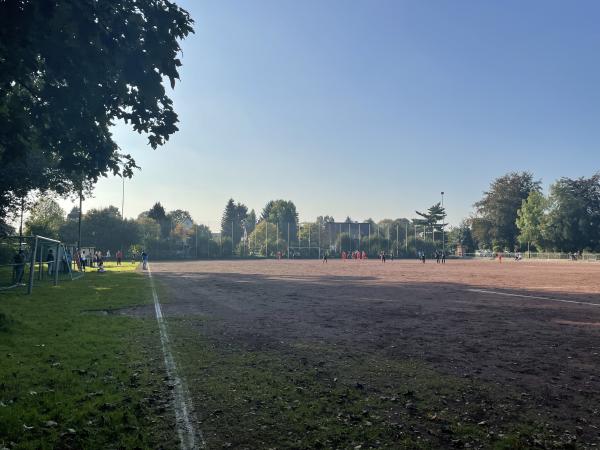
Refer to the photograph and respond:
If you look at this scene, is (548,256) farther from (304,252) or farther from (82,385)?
(82,385)

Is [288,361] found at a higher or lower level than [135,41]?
lower

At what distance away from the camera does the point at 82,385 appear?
6359 millimetres

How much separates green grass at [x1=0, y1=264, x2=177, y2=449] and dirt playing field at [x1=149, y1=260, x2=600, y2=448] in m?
0.68

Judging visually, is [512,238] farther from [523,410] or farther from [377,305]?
[523,410]

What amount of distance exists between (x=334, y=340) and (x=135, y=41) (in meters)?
7.43

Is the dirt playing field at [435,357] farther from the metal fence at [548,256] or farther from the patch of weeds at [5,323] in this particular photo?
the metal fence at [548,256]

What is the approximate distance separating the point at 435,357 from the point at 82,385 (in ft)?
19.7

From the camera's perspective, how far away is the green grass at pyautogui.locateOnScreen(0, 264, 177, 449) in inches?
188

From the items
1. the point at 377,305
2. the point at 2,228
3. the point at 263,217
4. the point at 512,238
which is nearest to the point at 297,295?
the point at 377,305

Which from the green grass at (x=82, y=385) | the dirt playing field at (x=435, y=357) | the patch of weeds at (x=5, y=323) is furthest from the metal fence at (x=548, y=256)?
the patch of weeds at (x=5, y=323)

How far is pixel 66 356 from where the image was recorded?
26.0 feet

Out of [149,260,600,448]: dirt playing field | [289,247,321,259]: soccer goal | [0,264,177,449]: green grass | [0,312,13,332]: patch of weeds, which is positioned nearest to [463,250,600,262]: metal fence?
[289,247,321,259]: soccer goal

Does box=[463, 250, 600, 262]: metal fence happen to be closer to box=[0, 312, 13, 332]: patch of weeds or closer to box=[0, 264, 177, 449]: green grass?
box=[0, 264, 177, 449]: green grass

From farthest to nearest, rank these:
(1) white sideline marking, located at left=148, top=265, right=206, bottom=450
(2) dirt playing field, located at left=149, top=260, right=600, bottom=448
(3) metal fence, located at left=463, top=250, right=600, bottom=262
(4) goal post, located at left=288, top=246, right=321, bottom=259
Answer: (4) goal post, located at left=288, top=246, right=321, bottom=259 → (3) metal fence, located at left=463, top=250, right=600, bottom=262 → (2) dirt playing field, located at left=149, top=260, right=600, bottom=448 → (1) white sideline marking, located at left=148, top=265, right=206, bottom=450
